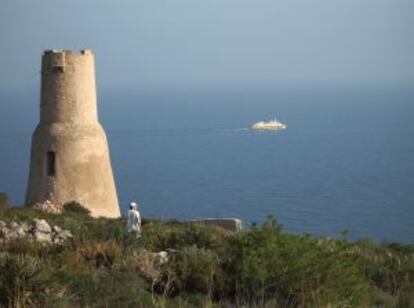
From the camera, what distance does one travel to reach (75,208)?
26.4m

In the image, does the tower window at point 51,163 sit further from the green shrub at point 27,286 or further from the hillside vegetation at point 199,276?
the green shrub at point 27,286

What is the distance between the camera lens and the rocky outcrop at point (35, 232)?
12.8 meters

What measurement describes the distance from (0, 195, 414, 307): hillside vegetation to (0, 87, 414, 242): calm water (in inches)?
1566

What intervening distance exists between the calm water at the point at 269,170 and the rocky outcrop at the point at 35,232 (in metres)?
37.2

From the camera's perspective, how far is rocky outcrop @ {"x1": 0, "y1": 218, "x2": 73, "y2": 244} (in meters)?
12.8

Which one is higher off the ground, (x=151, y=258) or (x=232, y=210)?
(x=151, y=258)

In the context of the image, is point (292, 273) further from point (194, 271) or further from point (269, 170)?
point (269, 170)

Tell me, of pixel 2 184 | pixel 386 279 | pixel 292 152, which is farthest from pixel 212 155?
pixel 386 279

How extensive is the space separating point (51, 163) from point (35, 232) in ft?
46.0

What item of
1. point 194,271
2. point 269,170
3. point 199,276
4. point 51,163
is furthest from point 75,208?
point 269,170

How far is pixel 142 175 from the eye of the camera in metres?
95.4

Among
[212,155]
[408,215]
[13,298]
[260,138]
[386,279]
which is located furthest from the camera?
[260,138]

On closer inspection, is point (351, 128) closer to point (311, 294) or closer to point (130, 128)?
point (130, 128)

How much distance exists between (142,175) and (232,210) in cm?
2831
